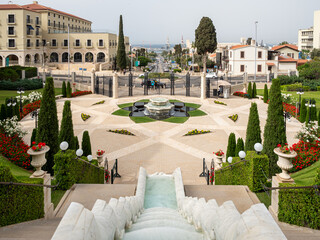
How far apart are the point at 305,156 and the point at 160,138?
905 cm

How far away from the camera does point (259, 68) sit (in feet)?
201

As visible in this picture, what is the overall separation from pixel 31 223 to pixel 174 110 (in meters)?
21.6

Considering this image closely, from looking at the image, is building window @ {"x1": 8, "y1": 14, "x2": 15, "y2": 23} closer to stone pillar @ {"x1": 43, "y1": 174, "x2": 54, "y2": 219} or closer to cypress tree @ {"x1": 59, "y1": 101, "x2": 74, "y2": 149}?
cypress tree @ {"x1": 59, "y1": 101, "x2": 74, "y2": 149}

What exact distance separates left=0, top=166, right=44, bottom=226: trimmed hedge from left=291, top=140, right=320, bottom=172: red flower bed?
10860 millimetres

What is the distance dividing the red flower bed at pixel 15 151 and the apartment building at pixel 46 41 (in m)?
49.7

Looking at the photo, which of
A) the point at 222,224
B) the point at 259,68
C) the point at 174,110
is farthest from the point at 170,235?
the point at 259,68

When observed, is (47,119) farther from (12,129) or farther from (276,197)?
(276,197)

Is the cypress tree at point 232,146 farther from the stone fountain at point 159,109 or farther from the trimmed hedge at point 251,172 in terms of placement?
the stone fountain at point 159,109

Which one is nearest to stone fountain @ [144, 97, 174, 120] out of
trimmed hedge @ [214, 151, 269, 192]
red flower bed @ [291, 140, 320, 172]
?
red flower bed @ [291, 140, 320, 172]

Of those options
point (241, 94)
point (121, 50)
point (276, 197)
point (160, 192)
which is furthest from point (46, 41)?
point (276, 197)

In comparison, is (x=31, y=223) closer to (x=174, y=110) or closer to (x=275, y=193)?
(x=275, y=193)

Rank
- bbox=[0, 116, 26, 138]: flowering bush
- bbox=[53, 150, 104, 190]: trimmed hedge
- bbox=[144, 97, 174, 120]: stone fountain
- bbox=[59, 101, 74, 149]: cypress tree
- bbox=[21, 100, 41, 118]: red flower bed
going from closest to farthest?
bbox=[53, 150, 104, 190]: trimmed hedge
bbox=[59, 101, 74, 149]: cypress tree
bbox=[0, 116, 26, 138]: flowering bush
bbox=[21, 100, 41, 118]: red flower bed
bbox=[144, 97, 174, 120]: stone fountain

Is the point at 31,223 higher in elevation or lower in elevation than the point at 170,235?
lower

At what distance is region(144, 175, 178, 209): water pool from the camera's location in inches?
361
